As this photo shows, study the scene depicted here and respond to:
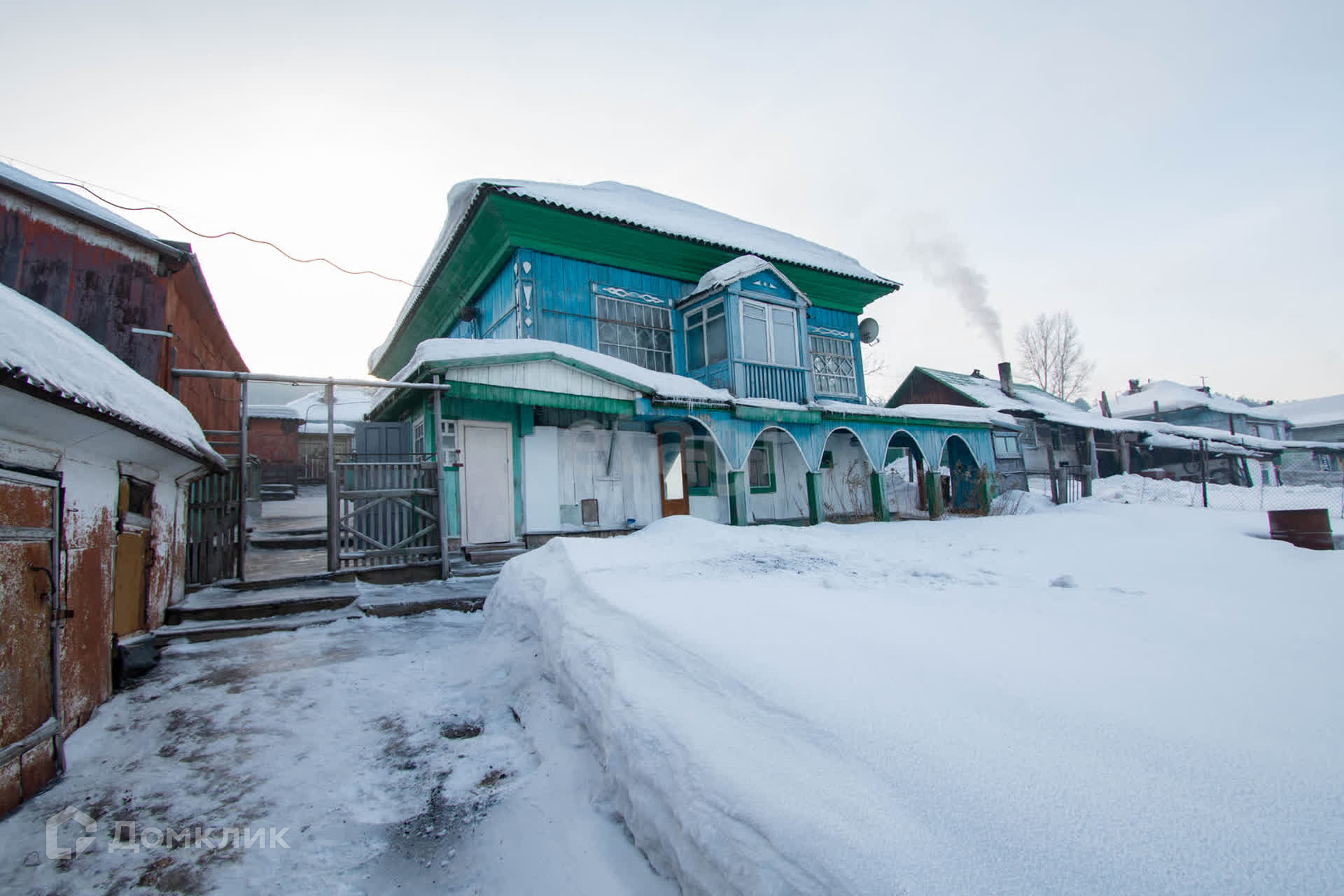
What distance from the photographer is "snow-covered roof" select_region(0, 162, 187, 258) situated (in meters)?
6.41

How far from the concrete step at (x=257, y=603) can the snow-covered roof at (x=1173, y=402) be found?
40.9 metres

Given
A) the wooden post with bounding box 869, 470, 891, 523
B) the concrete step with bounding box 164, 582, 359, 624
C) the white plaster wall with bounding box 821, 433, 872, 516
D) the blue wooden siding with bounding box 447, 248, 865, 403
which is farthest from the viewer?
the white plaster wall with bounding box 821, 433, 872, 516

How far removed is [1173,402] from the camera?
113ft

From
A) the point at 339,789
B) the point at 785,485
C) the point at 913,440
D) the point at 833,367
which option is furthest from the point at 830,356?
the point at 339,789

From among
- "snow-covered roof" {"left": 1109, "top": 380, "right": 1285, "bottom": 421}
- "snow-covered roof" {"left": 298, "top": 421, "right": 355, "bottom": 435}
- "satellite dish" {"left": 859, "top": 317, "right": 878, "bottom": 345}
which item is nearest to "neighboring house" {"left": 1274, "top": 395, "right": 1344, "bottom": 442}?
"snow-covered roof" {"left": 1109, "top": 380, "right": 1285, "bottom": 421}

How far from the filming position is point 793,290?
41.7ft

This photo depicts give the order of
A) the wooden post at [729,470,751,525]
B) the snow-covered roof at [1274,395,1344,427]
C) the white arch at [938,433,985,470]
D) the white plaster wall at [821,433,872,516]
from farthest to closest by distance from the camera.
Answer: the snow-covered roof at [1274,395,1344,427]
the white arch at [938,433,985,470]
the white plaster wall at [821,433,872,516]
the wooden post at [729,470,751,525]

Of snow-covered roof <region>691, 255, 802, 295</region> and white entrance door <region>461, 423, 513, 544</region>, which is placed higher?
snow-covered roof <region>691, 255, 802, 295</region>

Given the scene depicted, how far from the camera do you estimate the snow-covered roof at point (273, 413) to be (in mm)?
24191

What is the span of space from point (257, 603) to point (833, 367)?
13.2 metres

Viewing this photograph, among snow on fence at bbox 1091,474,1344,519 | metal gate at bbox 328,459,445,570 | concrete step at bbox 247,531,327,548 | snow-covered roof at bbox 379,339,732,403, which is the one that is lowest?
snow on fence at bbox 1091,474,1344,519

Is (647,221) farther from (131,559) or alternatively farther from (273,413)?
(273,413)

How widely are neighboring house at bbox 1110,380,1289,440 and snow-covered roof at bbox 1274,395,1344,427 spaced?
3219 mm

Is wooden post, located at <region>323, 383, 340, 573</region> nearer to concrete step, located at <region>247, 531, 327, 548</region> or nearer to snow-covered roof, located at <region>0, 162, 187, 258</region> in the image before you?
snow-covered roof, located at <region>0, 162, 187, 258</region>
